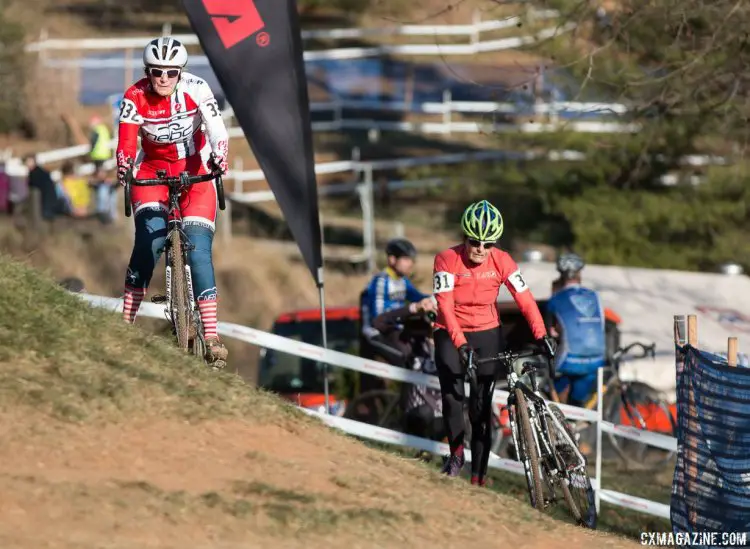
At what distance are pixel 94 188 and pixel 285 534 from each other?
64.6ft

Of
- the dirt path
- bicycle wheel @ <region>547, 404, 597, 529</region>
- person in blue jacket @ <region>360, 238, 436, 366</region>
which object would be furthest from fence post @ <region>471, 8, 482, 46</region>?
the dirt path

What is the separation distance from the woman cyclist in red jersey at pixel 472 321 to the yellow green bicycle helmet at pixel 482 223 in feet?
0.38

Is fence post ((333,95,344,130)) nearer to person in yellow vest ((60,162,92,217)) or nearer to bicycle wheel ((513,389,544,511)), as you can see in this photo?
person in yellow vest ((60,162,92,217))

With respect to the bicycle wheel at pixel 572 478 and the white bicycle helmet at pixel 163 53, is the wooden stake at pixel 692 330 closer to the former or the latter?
the bicycle wheel at pixel 572 478

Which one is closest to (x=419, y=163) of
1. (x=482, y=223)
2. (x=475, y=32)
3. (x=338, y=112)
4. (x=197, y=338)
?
(x=338, y=112)

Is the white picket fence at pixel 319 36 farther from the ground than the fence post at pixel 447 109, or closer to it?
farther from the ground

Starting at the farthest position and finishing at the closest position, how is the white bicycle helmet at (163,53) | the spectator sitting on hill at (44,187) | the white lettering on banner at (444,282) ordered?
the spectator sitting on hill at (44,187)
the white lettering on banner at (444,282)
the white bicycle helmet at (163,53)

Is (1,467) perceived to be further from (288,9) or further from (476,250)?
(288,9)

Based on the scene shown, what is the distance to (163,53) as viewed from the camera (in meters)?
10.4

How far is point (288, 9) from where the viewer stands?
41.0ft

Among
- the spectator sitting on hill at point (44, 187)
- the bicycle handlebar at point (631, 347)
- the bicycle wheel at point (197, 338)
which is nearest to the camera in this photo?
the bicycle wheel at point (197, 338)

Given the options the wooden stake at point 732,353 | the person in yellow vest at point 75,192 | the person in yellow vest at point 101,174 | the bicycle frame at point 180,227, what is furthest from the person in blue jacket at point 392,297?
the person in yellow vest at point 75,192

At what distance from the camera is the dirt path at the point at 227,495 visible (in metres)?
7.66

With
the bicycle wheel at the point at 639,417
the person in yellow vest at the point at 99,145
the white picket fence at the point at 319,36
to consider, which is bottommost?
the bicycle wheel at the point at 639,417
